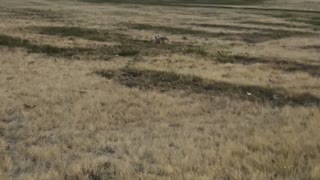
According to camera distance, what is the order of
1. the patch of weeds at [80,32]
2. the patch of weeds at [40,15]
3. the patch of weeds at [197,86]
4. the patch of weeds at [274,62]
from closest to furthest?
the patch of weeds at [197,86]
the patch of weeds at [274,62]
the patch of weeds at [80,32]
the patch of weeds at [40,15]

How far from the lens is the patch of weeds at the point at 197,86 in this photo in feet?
57.9

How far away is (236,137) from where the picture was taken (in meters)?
12.7

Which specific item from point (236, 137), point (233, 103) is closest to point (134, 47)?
point (233, 103)

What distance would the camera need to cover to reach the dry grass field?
10.6 metres

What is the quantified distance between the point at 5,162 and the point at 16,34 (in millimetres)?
26526

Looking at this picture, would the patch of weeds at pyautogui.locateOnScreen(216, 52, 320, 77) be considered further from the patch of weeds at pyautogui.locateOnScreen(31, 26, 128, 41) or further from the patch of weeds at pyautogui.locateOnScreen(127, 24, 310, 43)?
the patch of weeds at pyautogui.locateOnScreen(127, 24, 310, 43)

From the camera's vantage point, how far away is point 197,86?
19672 millimetres

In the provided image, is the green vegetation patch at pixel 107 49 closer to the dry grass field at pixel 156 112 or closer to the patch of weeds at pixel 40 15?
the dry grass field at pixel 156 112

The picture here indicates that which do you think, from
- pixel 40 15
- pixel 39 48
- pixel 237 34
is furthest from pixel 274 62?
pixel 40 15

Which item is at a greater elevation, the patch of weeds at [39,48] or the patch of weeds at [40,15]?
the patch of weeds at [39,48]

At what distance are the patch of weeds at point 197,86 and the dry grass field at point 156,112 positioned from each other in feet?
0.12

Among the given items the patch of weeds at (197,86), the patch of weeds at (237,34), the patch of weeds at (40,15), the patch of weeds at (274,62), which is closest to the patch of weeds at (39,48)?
the patch of weeds at (197,86)

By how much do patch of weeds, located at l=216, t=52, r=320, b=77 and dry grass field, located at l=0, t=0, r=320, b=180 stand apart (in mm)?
50

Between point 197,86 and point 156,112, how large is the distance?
428cm
